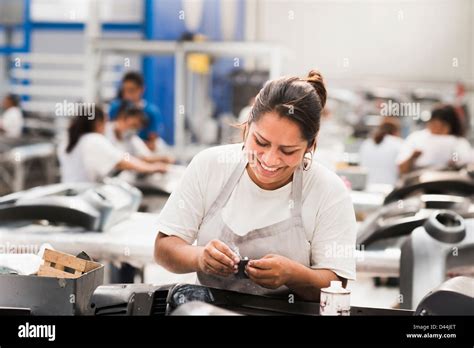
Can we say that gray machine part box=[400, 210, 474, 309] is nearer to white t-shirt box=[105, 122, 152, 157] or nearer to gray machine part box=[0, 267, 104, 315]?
gray machine part box=[0, 267, 104, 315]

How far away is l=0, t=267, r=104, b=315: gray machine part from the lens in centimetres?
182

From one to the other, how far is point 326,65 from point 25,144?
A: 3131 millimetres

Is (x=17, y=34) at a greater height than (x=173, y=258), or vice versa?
(x=17, y=34)

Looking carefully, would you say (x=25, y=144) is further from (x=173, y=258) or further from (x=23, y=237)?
(x=173, y=258)

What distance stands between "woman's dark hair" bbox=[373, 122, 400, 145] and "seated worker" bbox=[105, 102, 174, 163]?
1599 mm

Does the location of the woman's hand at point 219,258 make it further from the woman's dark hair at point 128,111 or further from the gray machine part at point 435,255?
the woman's dark hair at point 128,111

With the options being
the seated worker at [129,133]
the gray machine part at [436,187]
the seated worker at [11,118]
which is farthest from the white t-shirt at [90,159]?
the seated worker at [11,118]

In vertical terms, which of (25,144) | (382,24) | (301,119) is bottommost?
(25,144)

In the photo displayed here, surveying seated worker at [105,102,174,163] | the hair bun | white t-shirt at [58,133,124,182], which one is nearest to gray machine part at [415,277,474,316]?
the hair bun

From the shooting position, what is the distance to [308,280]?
1.94 meters

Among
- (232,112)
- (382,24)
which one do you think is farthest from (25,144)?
(382,24)

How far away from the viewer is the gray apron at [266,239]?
6.58 ft

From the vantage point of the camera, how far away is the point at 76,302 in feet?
6.00

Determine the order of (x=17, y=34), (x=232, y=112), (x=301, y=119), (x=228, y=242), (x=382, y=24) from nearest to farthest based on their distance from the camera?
(x=301, y=119) < (x=228, y=242) < (x=382, y=24) < (x=232, y=112) < (x=17, y=34)
